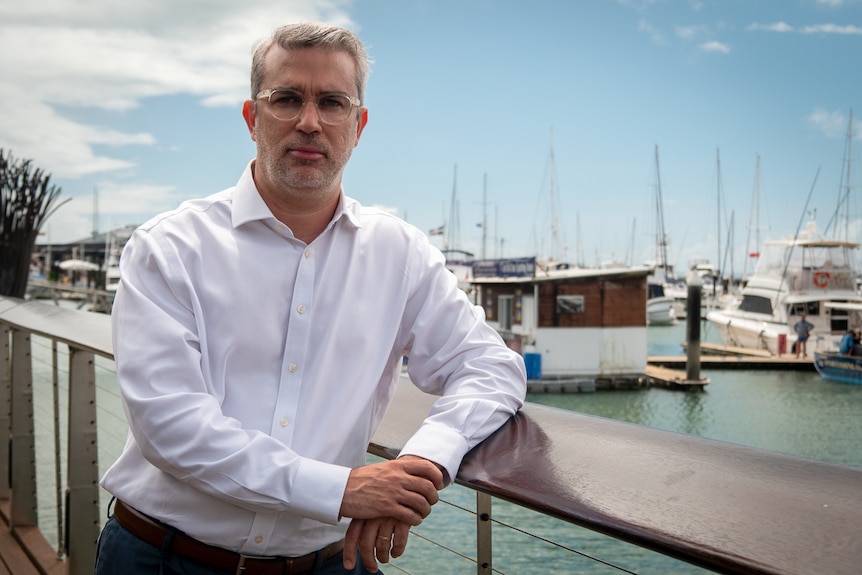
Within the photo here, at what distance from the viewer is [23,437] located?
2928 millimetres

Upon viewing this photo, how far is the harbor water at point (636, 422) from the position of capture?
34.8ft

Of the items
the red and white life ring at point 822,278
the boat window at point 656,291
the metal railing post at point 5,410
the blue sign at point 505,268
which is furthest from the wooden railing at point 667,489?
the boat window at point 656,291

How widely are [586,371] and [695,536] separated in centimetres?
2138

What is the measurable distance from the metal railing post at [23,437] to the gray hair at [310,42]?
1.93 metres

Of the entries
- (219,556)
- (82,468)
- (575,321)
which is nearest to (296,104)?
(219,556)

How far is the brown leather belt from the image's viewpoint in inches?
49.9

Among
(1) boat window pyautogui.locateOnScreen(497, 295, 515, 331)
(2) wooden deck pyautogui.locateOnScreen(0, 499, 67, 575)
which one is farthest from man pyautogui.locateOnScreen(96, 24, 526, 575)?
(1) boat window pyautogui.locateOnScreen(497, 295, 515, 331)

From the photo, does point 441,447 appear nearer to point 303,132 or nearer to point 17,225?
point 303,132

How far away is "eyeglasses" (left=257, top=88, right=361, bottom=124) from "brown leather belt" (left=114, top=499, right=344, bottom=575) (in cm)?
75

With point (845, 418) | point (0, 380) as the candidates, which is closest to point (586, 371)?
point (845, 418)

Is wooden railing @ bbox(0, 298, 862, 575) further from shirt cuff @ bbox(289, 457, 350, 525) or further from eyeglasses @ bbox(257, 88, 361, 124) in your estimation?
eyeglasses @ bbox(257, 88, 361, 124)

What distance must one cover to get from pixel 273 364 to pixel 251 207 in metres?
0.29

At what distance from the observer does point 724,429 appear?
Result: 2016 centimetres

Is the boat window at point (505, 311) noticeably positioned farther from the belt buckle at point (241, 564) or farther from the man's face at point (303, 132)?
the belt buckle at point (241, 564)
